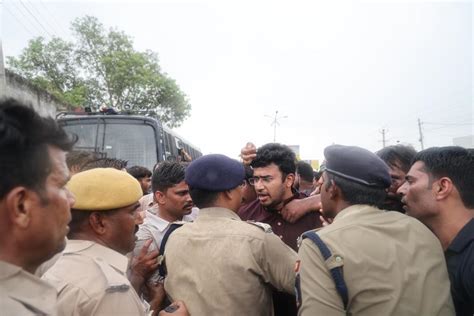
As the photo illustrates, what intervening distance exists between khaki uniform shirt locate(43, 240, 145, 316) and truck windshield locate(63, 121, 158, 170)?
5925 millimetres

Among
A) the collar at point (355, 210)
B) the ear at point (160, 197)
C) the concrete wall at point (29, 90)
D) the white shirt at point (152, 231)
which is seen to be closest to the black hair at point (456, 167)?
the collar at point (355, 210)

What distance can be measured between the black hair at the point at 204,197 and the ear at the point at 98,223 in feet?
1.91

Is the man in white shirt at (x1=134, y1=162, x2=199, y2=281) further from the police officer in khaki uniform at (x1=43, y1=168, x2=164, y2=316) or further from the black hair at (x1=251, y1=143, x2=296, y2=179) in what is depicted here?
the police officer in khaki uniform at (x1=43, y1=168, x2=164, y2=316)

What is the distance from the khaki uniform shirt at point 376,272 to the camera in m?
1.66

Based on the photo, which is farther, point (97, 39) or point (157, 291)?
point (97, 39)

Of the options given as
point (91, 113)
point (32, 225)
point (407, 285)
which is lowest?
point (407, 285)

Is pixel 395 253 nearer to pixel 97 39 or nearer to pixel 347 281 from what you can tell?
pixel 347 281

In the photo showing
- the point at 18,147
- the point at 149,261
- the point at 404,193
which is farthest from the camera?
the point at 149,261

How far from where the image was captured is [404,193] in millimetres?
2213

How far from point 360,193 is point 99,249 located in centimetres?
123

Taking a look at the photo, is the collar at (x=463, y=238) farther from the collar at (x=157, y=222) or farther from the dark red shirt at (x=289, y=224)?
the collar at (x=157, y=222)

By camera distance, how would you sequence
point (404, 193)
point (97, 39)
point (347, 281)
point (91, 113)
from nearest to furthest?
1. point (347, 281)
2. point (404, 193)
3. point (91, 113)
4. point (97, 39)

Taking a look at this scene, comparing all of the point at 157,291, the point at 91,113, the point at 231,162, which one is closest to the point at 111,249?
the point at 157,291

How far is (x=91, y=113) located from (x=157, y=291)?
20.6ft
